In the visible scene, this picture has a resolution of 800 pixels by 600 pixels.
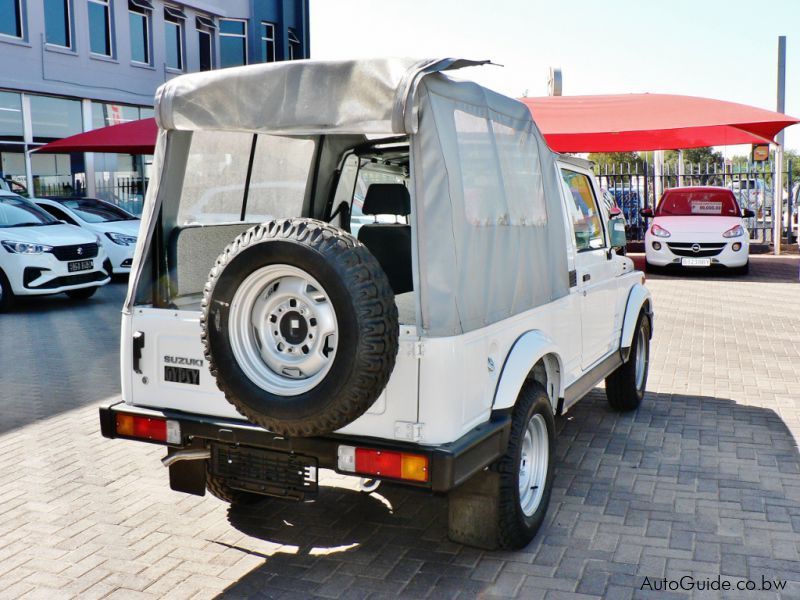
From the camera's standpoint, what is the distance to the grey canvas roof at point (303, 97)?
3.38 metres

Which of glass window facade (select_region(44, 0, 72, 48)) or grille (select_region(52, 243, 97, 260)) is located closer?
grille (select_region(52, 243, 97, 260))

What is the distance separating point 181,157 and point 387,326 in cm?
153

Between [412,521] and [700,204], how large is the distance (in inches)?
588

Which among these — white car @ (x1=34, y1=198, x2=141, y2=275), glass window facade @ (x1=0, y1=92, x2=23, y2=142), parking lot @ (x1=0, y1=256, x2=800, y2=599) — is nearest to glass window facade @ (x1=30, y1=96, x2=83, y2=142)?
glass window facade @ (x1=0, y1=92, x2=23, y2=142)

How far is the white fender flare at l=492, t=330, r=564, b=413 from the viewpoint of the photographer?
3.78 meters

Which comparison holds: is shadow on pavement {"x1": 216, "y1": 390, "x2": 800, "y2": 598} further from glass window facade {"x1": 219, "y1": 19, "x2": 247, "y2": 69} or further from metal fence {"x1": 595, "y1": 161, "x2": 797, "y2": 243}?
glass window facade {"x1": 219, "y1": 19, "x2": 247, "y2": 69}

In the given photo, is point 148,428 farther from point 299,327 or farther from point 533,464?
point 533,464

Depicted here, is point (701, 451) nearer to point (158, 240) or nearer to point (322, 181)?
point (322, 181)

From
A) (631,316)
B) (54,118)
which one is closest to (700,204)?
(631,316)

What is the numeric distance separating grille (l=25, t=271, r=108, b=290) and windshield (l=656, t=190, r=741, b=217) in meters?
11.1

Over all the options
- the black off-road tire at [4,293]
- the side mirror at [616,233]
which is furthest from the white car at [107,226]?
the side mirror at [616,233]

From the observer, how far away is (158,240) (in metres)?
4.11

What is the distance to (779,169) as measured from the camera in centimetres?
2103

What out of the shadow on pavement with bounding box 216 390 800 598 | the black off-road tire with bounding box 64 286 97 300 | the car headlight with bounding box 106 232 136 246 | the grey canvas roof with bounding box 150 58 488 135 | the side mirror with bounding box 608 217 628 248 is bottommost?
the shadow on pavement with bounding box 216 390 800 598
